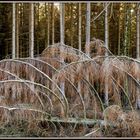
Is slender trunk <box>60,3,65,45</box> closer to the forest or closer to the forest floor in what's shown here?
the forest

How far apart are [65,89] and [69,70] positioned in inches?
10.8

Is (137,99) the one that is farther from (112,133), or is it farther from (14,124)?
(14,124)

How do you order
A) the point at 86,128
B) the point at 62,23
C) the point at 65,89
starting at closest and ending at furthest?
the point at 86,128
the point at 65,89
the point at 62,23

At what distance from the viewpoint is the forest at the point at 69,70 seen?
3.89m

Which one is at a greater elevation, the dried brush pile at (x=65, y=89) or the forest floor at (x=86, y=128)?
the dried brush pile at (x=65, y=89)

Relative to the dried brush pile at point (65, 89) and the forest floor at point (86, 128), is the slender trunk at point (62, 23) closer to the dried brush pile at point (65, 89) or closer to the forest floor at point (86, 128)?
the dried brush pile at point (65, 89)

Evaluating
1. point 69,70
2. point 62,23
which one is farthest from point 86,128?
point 62,23

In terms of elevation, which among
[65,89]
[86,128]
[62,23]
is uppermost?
[62,23]

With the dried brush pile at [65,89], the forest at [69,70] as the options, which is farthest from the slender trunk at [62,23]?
the dried brush pile at [65,89]

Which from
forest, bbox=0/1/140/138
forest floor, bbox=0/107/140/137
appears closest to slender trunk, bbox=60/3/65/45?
forest, bbox=0/1/140/138

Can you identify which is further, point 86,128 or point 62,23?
point 62,23

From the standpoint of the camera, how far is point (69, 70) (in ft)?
13.1

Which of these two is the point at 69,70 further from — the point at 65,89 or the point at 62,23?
the point at 62,23

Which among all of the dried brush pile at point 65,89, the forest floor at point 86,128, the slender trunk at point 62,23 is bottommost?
the forest floor at point 86,128
